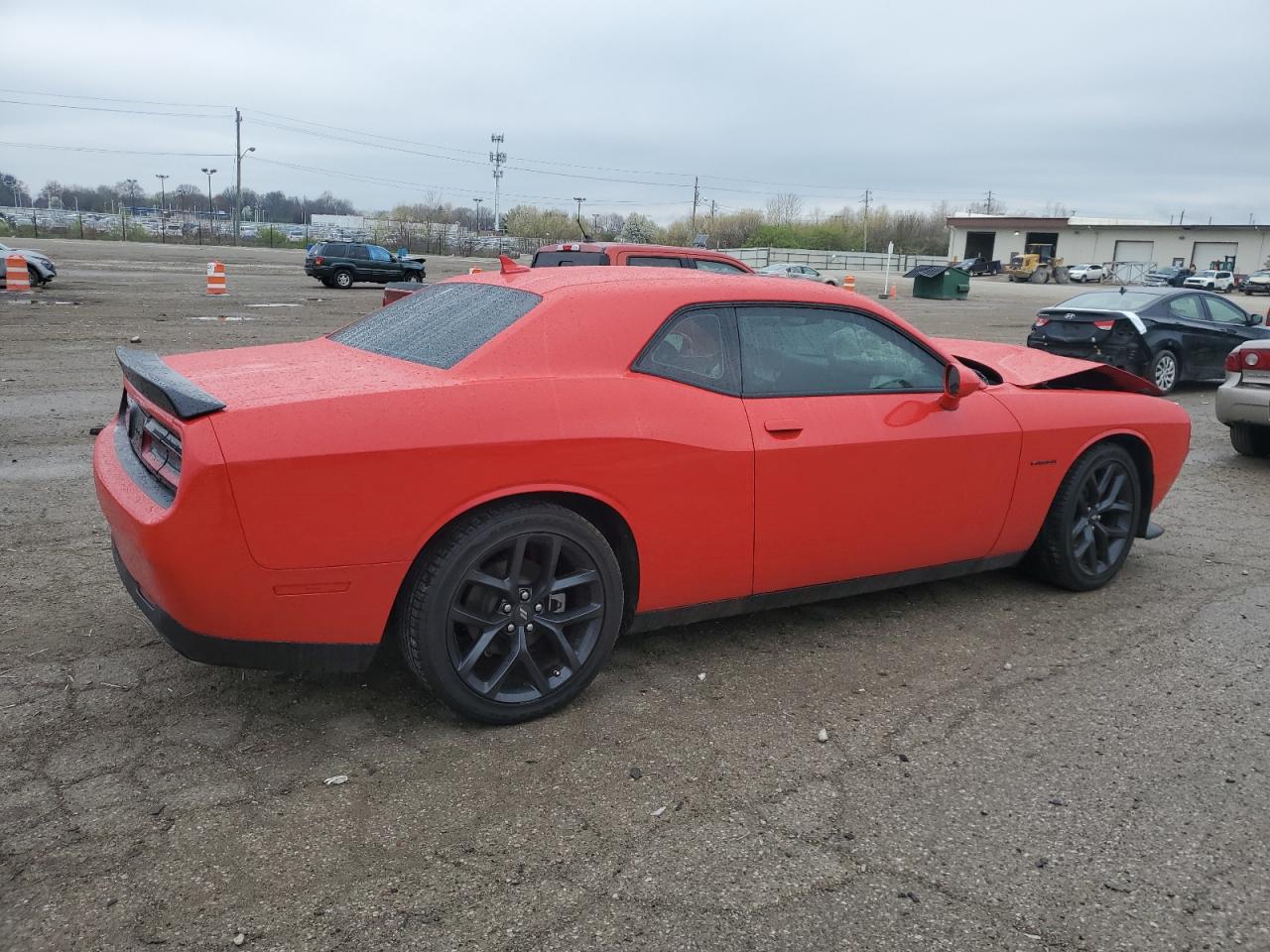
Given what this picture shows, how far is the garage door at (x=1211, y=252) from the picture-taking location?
77.2 metres

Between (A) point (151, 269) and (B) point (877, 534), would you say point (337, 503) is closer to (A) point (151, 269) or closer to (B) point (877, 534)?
(B) point (877, 534)

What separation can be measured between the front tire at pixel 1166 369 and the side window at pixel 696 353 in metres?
11.3

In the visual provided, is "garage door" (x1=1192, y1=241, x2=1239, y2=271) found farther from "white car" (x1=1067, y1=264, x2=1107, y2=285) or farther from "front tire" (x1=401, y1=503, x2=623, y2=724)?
"front tire" (x1=401, y1=503, x2=623, y2=724)

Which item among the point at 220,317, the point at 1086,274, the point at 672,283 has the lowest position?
the point at 220,317

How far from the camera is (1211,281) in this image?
2373 inches

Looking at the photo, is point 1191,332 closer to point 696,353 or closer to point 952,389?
point 952,389

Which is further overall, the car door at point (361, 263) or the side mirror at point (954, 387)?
the car door at point (361, 263)

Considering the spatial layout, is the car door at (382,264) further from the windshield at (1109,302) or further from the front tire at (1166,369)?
the front tire at (1166,369)

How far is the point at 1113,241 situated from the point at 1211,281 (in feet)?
75.8

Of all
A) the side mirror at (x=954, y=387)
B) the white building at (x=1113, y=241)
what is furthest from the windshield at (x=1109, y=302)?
the white building at (x=1113, y=241)

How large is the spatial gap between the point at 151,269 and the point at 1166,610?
116 ft

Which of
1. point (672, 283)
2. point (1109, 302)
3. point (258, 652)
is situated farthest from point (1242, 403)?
point (258, 652)

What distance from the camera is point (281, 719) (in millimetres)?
3441

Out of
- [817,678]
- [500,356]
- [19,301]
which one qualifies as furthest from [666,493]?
[19,301]
